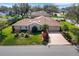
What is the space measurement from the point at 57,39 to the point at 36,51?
35 cm

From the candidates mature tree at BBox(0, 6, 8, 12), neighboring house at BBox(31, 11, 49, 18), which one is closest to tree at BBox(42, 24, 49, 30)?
neighboring house at BBox(31, 11, 49, 18)

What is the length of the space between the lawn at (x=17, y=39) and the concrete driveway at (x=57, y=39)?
17 cm

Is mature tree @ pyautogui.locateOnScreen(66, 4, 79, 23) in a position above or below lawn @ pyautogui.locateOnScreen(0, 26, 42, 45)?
above

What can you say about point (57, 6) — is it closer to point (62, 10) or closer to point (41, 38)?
point (62, 10)

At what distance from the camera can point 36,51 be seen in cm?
419

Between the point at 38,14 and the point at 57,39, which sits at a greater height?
the point at 38,14

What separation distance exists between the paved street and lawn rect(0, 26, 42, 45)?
57mm

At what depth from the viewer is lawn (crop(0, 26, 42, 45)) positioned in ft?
13.8

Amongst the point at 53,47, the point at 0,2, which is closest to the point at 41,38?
the point at 53,47

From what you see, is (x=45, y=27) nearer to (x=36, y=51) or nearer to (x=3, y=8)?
(x=36, y=51)

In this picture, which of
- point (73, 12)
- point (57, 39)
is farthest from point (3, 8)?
point (73, 12)

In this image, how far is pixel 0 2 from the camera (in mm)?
4129

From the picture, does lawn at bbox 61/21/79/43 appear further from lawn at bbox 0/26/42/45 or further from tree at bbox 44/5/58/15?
lawn at bbox 0/26/42/45

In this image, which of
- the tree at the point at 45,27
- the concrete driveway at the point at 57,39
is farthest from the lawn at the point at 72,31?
the tree at the point at 45,27
